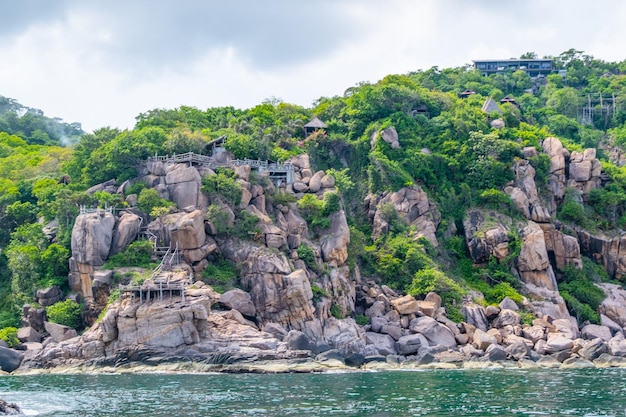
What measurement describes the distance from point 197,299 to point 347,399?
17.3 meters

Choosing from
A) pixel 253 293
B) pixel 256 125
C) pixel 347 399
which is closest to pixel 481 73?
pixel 256 125

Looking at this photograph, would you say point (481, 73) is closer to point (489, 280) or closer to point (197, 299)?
point (489, 280)

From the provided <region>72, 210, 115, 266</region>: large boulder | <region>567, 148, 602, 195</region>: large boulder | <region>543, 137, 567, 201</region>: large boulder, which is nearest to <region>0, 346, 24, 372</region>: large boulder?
<region>72, 210, 115, 266</region>: large boulder

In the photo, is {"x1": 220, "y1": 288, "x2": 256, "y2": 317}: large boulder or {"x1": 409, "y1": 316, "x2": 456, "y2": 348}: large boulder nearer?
{"x1": 220, "y1": 288, "x2": 256, "y2": 317}: large boulder

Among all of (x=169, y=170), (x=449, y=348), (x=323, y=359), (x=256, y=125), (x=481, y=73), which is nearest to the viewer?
(x=323, y=359)

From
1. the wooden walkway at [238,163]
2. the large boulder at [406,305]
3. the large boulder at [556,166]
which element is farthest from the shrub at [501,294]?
the wooden walkway at [238,163]

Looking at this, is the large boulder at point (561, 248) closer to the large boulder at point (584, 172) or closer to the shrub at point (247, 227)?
the large boulder at point (584, 172)

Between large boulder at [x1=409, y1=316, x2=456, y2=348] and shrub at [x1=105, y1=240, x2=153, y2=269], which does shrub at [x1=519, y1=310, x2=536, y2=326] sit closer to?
large boulder at [x1=409, y1=316, x2=456, y2=348]

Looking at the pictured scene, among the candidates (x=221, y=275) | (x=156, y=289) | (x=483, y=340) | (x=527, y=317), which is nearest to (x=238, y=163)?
(x=221, y=275)

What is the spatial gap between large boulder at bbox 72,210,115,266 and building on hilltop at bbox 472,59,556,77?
2709 inches

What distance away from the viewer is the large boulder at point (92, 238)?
2386 inches

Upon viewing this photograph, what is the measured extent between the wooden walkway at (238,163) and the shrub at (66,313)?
1302 cm

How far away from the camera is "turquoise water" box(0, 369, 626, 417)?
123ft

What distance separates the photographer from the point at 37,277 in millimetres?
62594
